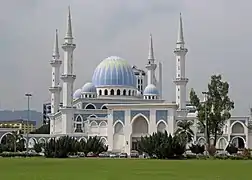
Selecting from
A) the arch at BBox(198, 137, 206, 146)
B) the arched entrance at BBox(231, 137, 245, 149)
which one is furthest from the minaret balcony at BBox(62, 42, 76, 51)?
the arched entrance at BBox(231, 137, 245, 149)

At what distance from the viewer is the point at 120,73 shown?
108250mm

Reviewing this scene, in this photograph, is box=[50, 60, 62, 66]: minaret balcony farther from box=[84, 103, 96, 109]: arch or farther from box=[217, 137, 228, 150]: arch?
box=[217, 137, 228, 150]: arch

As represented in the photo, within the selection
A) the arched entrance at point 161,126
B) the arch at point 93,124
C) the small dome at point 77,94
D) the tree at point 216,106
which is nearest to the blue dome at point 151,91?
the small dome at point 77,94

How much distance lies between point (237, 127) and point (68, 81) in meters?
28.7

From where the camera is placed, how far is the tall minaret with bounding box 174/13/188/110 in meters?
94.6

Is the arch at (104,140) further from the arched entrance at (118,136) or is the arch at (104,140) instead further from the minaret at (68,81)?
the minaret at (68,81)

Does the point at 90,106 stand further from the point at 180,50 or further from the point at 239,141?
the point at 239,141

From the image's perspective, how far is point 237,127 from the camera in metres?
96.0

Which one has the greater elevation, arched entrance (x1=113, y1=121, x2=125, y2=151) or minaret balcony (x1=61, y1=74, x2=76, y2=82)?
minaret balcony (x1=61, y1=74, x2=76, y2=82)

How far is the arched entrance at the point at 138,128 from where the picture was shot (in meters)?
90.4

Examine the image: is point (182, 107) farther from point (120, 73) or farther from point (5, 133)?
point (5, 133)

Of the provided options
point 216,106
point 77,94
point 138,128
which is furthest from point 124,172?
point 77,94

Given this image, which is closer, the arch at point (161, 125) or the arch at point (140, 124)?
the arch at point (161, 125)

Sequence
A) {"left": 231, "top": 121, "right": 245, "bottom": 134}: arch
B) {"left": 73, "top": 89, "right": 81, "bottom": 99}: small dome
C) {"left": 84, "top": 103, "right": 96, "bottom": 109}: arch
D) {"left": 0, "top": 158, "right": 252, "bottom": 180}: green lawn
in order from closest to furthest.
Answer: {"left": 0, "top": 158, "right": 252, "bottom": 180}: green lawn < {"left": 231, "top": 121, "right": 245, "bottom": 134}: arch < {"left": 84, "top": 103, "right": 96, "bottom": 109}: arch < {"left": 73, "top": 89, "right": 81, "bottom": 99}: small dome
